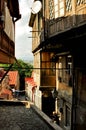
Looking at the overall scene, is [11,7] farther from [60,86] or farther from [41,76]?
[41,76]

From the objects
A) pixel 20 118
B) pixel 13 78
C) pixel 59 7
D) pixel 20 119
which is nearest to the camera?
pixel 20 119

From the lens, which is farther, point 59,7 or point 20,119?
point 59,7

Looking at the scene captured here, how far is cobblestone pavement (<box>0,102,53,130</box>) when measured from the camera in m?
11.6

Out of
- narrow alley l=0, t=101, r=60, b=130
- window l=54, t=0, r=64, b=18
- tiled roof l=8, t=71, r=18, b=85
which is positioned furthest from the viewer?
tiled roof l=8, t=71, r=18, b=85

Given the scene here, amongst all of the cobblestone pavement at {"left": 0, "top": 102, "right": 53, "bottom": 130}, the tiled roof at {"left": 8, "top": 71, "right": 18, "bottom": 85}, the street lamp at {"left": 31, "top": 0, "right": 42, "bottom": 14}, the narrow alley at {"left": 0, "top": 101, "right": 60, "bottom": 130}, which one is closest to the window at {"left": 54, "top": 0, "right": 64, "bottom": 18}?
the street lamp at {"left": 31, "top": 0, "right": 42, "bottom": 14}

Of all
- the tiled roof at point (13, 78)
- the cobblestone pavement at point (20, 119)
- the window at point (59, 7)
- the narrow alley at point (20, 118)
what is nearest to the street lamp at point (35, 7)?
the window at point (59, 7)

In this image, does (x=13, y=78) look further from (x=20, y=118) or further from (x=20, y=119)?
(x=20, y=119)

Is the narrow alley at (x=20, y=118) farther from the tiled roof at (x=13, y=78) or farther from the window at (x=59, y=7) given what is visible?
the tiled roof at (x=13, y=78)

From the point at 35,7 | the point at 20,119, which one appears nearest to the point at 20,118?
→ the point at 20,119

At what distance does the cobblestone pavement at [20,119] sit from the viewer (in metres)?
11.6

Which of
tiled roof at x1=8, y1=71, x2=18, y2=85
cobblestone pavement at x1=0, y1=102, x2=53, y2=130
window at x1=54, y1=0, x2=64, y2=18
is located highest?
window at x1=54, y1=0, x2=64, y2=18

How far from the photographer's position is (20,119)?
1272 cm

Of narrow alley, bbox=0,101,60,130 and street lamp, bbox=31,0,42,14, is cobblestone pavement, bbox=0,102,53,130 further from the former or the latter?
street lamp, bbox=31,0,42,14

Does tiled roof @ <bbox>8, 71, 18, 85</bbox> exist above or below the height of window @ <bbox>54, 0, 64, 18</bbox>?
below
